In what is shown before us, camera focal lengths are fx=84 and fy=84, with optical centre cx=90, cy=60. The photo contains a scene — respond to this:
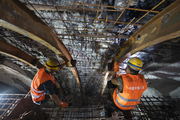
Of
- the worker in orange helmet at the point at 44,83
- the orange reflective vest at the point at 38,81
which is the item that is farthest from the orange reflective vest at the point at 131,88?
the orange reflective vest at the point at 38,81

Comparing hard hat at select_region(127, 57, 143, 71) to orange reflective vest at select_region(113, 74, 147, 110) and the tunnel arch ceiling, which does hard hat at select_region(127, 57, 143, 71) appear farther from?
the tunnel arch ceiling

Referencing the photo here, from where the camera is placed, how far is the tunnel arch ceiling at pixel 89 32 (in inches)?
94.3

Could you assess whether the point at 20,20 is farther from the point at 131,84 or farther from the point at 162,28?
the point at 131,84

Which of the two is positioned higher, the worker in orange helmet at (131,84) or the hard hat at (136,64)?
the hard hat at (136,64)

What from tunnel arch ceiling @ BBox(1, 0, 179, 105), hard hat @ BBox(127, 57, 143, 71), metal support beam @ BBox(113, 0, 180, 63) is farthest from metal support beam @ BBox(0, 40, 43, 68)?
metal support beam @ BBox(113, 0, 180, 63)

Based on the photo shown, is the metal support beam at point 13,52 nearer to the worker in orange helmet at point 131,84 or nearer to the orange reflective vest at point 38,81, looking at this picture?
the orange reflective vest at point 38,81

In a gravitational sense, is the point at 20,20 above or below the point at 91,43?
above

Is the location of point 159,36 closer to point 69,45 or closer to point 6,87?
point 69,45

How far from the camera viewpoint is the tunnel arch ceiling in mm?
2395

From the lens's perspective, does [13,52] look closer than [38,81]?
No

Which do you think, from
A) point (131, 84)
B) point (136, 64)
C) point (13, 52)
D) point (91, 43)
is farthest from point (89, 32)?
point (13, 52)

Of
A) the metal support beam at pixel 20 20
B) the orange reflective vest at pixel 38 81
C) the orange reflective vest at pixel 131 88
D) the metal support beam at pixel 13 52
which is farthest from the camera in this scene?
the metal support beam at pixel 13 52

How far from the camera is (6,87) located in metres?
6.32

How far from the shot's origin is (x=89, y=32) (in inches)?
139
